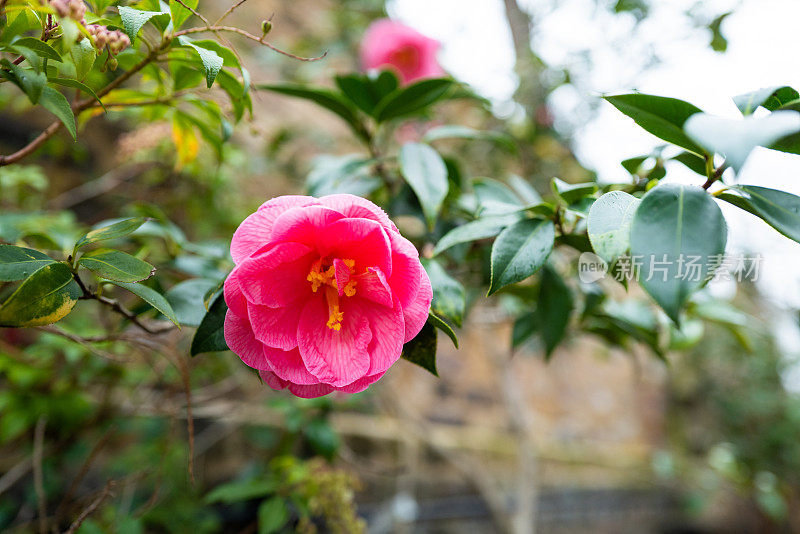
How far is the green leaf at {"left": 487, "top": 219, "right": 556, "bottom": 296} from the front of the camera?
467 millimetres

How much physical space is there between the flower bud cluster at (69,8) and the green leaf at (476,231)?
1.33 feet

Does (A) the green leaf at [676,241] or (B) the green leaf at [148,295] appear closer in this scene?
(A) the green leaf at [676,241]

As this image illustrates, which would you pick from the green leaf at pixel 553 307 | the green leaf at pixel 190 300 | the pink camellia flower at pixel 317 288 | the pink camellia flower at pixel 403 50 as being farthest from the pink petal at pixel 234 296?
the pink camellia flower at pixel 403 50

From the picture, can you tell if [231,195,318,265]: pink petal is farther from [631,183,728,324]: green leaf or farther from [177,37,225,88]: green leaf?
[631,183,728,324]: green leaf

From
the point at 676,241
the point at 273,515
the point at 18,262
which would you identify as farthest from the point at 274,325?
the point at 273,515

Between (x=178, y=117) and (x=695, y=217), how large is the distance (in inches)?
27.0

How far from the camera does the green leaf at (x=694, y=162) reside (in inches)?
18.0

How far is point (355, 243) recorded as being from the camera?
46cm

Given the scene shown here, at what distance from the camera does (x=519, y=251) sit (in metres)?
0.48

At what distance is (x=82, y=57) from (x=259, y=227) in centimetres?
23

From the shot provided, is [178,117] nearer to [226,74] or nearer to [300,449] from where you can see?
[226,74]

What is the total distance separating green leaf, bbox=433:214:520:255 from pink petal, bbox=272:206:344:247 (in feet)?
0.46

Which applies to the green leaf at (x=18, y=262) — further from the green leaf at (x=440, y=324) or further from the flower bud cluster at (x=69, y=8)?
the green leaf at (x=440, y=324)

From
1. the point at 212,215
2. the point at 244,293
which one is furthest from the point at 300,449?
the point at 244,293
